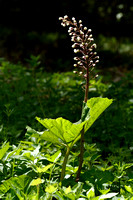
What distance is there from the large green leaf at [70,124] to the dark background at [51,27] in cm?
631

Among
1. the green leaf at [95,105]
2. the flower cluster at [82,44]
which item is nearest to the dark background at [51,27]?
the flower cluster at [82,44]

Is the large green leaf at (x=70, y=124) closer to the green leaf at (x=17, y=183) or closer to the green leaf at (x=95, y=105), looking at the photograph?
the green leaf at (x=95, y=105)

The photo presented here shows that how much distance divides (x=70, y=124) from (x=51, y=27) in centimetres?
828

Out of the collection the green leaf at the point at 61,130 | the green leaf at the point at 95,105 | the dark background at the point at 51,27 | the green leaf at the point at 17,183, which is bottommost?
the green leaf at the point at 17,183

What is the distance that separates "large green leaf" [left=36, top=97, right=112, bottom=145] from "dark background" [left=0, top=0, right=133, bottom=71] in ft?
20.7

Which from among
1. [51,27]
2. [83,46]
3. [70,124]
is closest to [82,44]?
[83,46]

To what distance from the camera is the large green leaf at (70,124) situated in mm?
2048

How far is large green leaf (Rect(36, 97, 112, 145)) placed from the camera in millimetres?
2048

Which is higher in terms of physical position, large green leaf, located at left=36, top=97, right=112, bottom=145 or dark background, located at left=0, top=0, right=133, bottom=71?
dark background, located at left=0, top=0, right=133, bottom=71

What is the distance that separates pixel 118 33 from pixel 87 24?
1.52 m

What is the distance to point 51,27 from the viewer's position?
9.94 m

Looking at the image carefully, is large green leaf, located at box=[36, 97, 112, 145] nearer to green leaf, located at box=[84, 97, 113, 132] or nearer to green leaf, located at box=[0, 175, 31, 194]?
green leaf, located at box=[84, 97, 113, 132]

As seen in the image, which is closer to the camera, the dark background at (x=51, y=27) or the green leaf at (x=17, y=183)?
the green leaf at (x=17, y=183)

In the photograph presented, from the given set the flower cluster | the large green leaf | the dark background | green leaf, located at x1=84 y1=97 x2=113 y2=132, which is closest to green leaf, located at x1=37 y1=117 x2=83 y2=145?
the large green leaf
